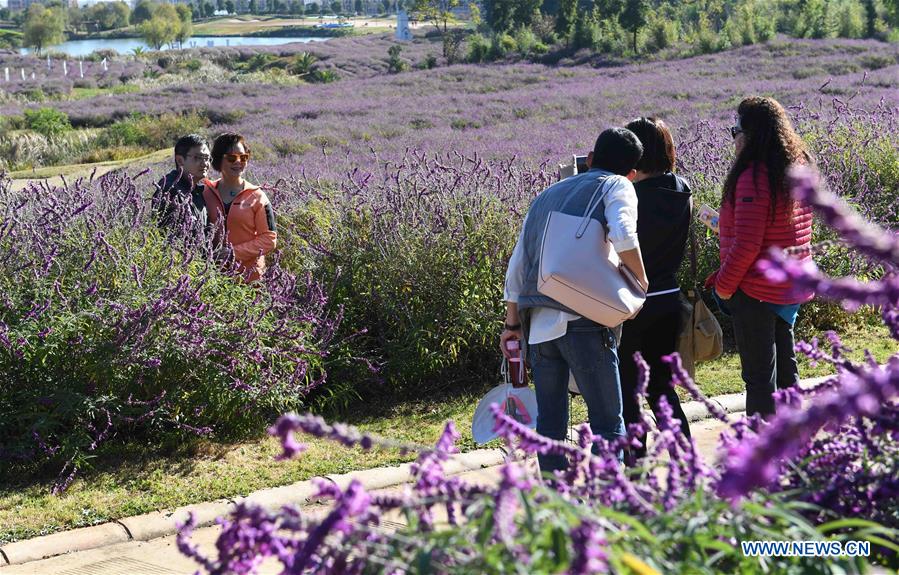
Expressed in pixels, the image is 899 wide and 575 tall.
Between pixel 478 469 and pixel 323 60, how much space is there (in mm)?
56065

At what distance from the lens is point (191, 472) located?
5230mm

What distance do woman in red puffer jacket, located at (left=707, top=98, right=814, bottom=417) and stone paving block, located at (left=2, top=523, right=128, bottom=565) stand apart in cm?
297

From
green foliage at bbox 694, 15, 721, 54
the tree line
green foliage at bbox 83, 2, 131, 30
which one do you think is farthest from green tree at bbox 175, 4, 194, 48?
green foliage at bbox 694, 15, 721, 54

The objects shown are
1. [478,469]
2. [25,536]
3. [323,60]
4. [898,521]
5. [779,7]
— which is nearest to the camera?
[898,521]

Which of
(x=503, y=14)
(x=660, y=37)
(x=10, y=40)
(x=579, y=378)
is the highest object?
(x=10, y=40)

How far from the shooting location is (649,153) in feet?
15.7

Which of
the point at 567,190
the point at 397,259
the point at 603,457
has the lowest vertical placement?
the point at 397,259

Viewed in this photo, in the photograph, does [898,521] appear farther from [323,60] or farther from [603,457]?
[323,60]

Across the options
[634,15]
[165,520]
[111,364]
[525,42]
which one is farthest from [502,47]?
[165,520]

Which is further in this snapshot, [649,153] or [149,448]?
[149,448]

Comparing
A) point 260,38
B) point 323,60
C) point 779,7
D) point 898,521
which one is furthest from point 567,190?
point 260,38

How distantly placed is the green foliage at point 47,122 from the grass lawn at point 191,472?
21.9 metres

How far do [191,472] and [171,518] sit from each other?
545mm

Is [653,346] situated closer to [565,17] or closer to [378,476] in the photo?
[378,476]
